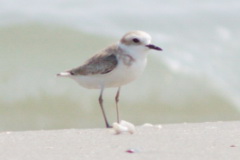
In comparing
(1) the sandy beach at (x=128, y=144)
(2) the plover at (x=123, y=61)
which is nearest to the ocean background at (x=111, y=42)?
(2) the plover at (x=123, y=61)

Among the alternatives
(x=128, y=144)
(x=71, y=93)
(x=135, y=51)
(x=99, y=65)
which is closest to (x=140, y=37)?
(x=135, y=51)

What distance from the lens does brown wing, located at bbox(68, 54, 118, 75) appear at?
225 inches

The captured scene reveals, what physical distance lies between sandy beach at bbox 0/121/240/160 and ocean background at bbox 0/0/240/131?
9.80ft

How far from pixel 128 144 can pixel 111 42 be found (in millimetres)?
5445

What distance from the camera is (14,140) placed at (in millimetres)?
4840

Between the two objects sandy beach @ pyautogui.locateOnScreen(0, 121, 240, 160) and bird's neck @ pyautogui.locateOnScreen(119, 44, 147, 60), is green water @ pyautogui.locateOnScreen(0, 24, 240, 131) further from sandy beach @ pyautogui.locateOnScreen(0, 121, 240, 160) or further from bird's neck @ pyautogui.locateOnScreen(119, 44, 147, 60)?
sandy beach @ pyautogui.locateOnScreen(0, 121, 240, 160)

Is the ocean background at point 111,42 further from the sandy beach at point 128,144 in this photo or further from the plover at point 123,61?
the sandy beach at point 128,144

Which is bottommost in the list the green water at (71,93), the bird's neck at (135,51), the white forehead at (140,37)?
the green water at (71,93)

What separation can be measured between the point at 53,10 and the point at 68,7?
28cm

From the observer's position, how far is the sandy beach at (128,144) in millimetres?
4227

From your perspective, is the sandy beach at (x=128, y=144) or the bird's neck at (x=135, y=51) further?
the bird's neck at (x=135, y=51)

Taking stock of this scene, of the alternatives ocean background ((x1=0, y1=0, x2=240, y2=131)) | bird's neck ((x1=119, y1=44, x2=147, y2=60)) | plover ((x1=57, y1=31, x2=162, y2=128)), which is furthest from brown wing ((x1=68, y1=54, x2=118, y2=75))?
ocean background ((x1=0, y1=0, x2=240, y2=131))

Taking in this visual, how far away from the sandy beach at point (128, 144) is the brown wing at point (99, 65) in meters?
0.62

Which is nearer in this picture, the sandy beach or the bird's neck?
the sandy beach
